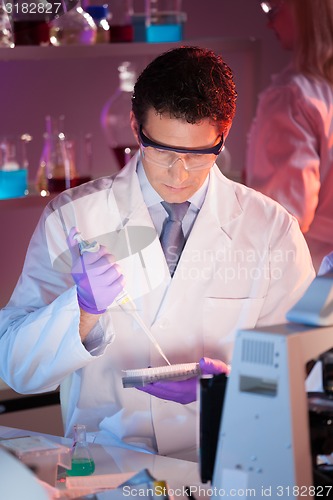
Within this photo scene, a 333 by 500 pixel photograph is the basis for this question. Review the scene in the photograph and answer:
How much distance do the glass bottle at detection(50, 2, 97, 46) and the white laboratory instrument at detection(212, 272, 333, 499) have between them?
6.07 feet

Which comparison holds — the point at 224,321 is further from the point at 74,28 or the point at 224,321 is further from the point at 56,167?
the point at 74,28

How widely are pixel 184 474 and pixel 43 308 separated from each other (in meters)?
0.53

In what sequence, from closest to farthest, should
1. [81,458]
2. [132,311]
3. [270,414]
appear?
[270,414]
[81,458]
[132,311]

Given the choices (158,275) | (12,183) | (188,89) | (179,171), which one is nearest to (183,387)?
(158,275)

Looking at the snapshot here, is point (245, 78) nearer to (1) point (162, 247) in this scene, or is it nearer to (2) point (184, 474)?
(1) point (162, 247)

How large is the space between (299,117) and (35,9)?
3.06 feet

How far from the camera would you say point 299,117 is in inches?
120

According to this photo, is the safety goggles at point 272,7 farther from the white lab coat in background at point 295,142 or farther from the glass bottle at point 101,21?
the glass bottle at point 101,21

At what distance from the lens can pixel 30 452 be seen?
1.73 meters

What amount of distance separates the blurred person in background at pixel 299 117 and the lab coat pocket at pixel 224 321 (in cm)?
80

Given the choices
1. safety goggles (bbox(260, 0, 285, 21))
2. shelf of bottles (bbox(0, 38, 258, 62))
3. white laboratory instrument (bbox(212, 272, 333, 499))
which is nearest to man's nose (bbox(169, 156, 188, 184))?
white laboratory instrument (bbox(212, 272, 333, 499))

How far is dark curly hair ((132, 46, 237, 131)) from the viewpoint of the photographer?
2.03m

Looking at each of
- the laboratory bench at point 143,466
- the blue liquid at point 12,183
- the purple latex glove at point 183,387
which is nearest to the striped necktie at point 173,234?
the purple latex glove at point 183,387

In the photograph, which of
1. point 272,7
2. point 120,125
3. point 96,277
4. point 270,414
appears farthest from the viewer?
point 120,125
